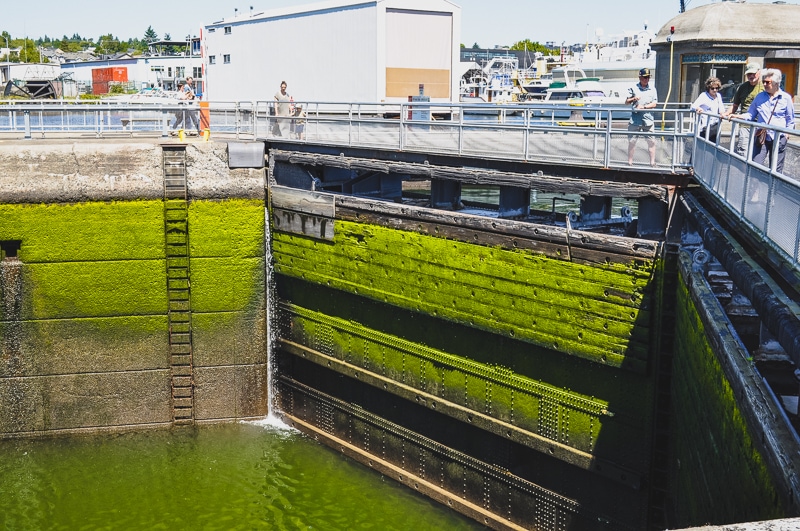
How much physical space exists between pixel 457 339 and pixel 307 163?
5.72 meters

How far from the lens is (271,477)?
16672mm

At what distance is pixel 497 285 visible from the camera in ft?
47.0

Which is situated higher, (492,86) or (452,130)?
(492,86)

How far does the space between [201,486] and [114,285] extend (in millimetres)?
4676

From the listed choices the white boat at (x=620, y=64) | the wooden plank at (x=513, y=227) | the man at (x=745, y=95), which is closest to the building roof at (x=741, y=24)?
the man at (x=745, y=95)

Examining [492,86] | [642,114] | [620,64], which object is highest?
[620,64]

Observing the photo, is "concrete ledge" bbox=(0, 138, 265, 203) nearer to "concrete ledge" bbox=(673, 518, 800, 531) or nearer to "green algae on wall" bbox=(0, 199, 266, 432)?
"green algae on wall" bbox=(0, 199, 266, 432)

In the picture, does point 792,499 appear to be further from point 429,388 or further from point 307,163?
point 307,163

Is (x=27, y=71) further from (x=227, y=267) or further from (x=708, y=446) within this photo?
(x=708, y=446)

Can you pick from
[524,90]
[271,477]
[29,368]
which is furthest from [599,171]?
[524,90]

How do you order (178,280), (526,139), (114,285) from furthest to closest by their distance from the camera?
(178,280) < (114,285) < (526,139)

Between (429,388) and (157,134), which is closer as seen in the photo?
(429,388)

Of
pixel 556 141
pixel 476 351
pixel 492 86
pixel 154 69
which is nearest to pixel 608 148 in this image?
pixel 556 141

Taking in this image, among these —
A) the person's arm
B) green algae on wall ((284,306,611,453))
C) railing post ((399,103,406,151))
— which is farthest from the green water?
the person's arm
